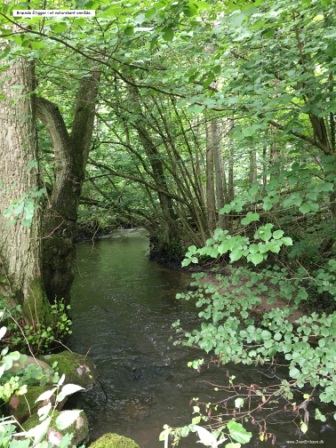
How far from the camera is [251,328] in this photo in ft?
9.32

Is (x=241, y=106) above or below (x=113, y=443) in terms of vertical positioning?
above

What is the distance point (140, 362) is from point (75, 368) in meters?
1.10

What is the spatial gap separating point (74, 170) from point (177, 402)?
3774mm

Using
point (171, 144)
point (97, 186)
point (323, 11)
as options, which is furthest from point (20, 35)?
point (97, 186)

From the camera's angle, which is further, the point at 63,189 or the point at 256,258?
the point at 63,189

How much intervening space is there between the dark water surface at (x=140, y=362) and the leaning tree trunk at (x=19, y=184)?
1.38 metres

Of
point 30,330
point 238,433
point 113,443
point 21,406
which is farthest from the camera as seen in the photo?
point 30,330

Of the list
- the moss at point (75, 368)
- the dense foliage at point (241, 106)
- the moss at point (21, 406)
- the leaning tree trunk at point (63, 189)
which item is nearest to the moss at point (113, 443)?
the moss at point (21, 406)

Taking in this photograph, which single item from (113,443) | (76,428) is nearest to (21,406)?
(76,428)

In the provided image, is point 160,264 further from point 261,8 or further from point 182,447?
point 261,8

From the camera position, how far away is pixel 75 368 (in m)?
3.96

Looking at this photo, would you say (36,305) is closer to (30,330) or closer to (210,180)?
(30,330)

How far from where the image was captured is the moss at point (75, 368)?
12.6 feet

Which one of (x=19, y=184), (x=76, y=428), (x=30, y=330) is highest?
(x=19, y=184)
